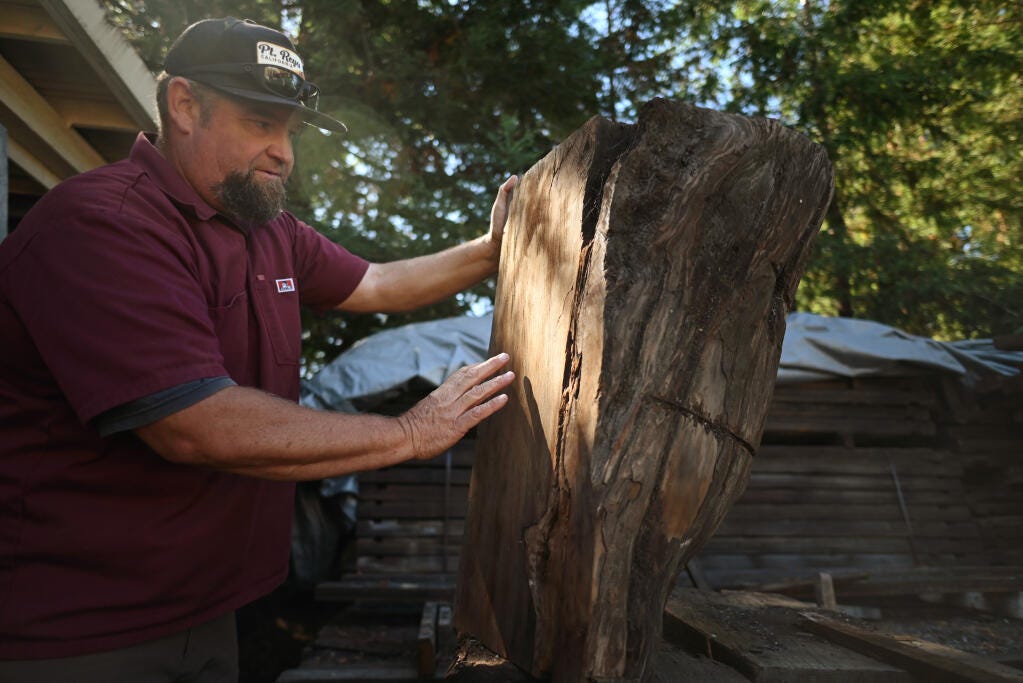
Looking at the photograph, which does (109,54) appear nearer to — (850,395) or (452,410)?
(452,410)

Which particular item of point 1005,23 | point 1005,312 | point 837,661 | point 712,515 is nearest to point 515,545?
point 712,515

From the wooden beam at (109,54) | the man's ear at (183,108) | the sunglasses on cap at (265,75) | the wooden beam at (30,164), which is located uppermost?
the wooden beam at (109,54)

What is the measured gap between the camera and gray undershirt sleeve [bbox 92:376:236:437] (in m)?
1.46

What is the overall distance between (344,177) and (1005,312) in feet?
24.1

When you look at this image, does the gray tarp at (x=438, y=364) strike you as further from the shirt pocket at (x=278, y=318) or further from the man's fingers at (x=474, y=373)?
the man's fingers at (x=474, y=373)

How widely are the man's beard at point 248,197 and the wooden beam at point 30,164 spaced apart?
203 cm

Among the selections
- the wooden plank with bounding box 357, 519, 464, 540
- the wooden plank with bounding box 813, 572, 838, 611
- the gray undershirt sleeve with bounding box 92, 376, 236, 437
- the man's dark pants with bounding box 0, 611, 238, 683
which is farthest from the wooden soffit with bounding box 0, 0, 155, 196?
the wooden plank with bounding box 813, 572, 838, 611

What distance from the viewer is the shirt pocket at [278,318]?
1974mm

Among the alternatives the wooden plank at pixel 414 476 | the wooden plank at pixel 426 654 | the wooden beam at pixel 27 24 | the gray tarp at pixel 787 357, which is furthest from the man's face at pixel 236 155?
the wooden plank at pixel 414 476

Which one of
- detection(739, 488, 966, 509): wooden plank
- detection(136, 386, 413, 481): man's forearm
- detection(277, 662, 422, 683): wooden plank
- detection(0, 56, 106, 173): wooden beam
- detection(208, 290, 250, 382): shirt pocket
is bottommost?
detection(277, 662, 422, 683): wooden plank

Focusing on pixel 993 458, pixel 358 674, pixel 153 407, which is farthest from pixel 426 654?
pixel 993 458

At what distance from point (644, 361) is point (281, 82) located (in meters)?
1.23

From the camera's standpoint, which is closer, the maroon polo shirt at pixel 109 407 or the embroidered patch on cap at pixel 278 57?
the maroon polo shirt at pixel 109 407

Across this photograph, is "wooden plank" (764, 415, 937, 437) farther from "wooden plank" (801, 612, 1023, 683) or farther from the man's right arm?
the man's right arm
